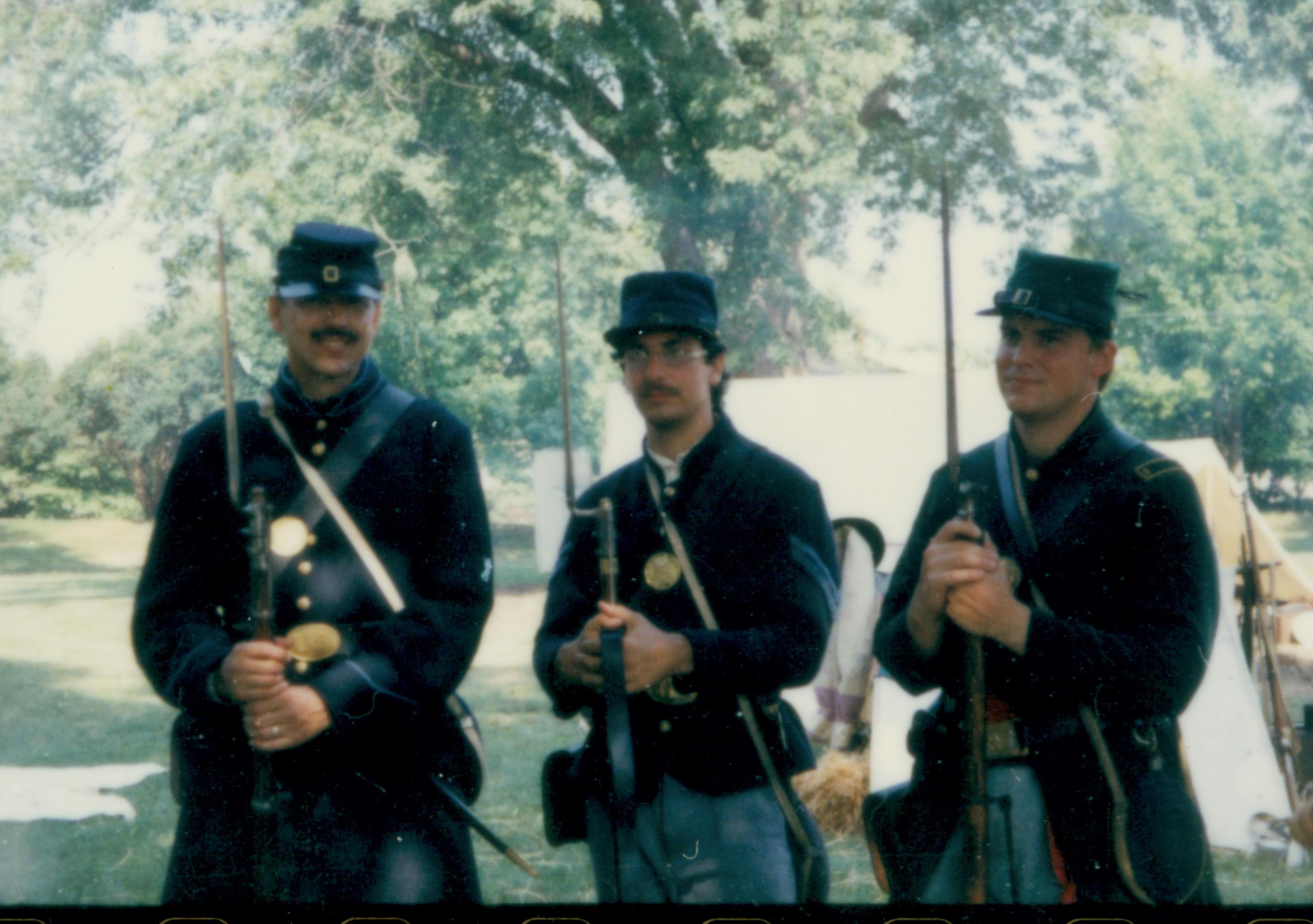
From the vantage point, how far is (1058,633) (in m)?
1.82

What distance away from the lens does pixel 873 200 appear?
13.6 feet

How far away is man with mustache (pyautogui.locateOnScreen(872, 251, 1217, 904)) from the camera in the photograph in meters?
1.83

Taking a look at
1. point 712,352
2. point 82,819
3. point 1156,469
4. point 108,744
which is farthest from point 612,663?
point 108,744

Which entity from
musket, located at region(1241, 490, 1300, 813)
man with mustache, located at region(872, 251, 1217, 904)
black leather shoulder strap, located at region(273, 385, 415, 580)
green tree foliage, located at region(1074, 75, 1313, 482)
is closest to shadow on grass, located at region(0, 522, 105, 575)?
black leather shoulder strap, located at region(273, 385, 415, 580)

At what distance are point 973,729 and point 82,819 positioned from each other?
12.1 feet

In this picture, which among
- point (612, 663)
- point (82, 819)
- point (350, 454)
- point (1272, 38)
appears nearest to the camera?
point (612, 663)

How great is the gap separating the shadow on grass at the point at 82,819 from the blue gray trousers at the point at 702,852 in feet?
5.06

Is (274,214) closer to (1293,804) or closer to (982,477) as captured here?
(982,477)

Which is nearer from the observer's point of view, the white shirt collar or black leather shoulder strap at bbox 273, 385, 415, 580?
black leather shoulder strap at bbox 273, 385, 415, 580

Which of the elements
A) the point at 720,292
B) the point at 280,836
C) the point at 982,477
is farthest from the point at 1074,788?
the point at 720,292

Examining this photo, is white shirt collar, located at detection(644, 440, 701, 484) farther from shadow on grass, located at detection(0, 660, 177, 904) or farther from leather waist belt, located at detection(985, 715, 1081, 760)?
shadow on grass, located at detection(0, 660, 177, 904)

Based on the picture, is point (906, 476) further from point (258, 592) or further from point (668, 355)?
point (258, 592)

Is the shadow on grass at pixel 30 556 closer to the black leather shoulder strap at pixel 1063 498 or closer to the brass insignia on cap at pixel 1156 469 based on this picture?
the black leather shoulder strap at pixel 1063 498

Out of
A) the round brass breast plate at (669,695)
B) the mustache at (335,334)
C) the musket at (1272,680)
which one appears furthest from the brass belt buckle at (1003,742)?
the musket at (1272,680)
